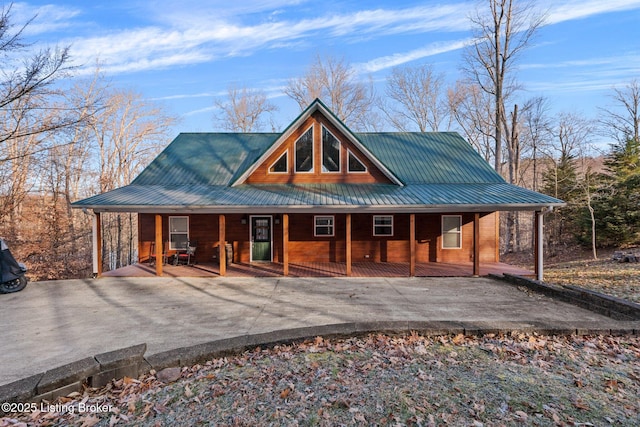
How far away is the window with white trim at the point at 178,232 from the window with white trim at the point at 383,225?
24.5 feet

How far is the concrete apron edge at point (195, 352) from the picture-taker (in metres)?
3.55

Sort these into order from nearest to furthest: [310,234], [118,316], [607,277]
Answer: [118,316], [607,277], [310,234]

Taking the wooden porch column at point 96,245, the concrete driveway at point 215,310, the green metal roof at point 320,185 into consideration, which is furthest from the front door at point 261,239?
the wooden porch column at point 96,245

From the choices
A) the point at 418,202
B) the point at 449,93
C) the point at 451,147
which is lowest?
the point at 418,202

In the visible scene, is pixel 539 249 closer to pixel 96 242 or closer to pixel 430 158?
pixel 430 158

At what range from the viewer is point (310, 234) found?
13172 mm

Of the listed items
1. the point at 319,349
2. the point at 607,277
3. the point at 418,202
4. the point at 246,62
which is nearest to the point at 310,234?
the point at 418,202

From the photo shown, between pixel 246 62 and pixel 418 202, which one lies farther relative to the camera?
pixel 246 62

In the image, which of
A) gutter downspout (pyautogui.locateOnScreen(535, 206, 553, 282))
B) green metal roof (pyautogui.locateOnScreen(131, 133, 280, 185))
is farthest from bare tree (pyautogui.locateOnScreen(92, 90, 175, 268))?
gutter downspout (pyautogui.locateOnScreen(535, 206, 553, 282))

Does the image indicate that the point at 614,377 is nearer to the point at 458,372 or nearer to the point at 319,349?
the point at 458,372

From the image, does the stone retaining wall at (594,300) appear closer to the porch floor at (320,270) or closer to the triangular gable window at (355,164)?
the porch floor at (320,270)

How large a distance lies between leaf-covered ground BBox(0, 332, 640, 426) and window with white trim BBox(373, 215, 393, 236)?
849 cm

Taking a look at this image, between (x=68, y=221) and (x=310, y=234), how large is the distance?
52.3 ft

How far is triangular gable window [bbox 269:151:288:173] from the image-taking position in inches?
490
